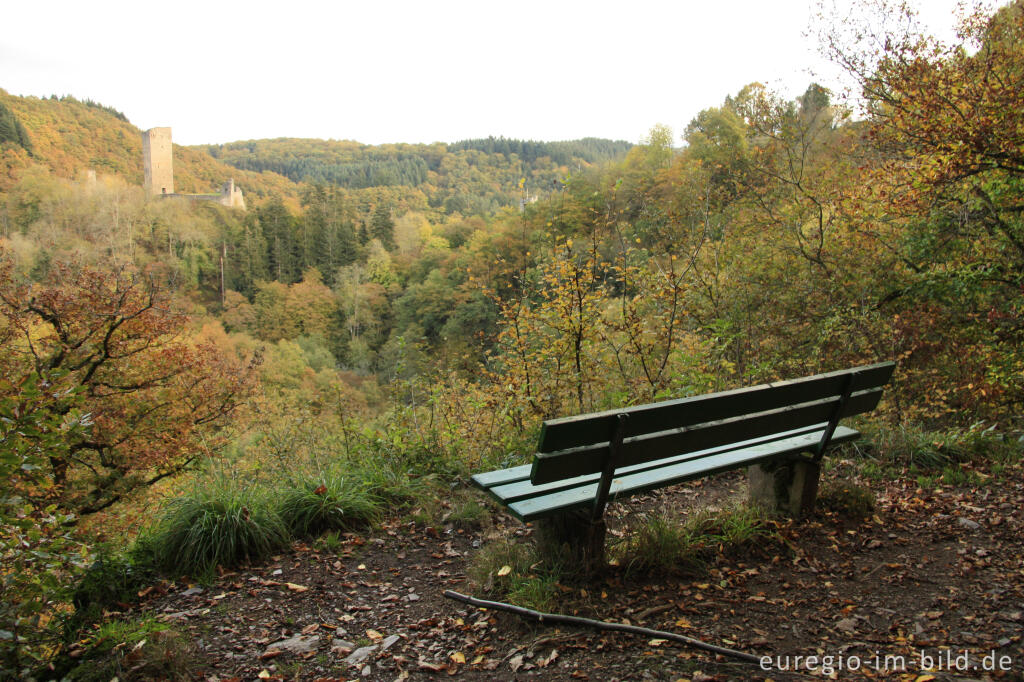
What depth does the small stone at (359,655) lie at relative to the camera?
8.26ft

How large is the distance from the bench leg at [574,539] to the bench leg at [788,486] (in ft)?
4.32

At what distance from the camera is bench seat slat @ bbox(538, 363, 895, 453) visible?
97.5 inches

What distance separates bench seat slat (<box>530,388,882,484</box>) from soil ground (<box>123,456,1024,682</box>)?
59 cm

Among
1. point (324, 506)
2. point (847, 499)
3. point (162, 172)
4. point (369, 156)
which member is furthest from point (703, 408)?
point (369, 156)

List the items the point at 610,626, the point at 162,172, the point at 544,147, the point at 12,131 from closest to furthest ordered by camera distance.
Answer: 1. the point at 610,626
2. the point at 12,131
3. the point at 162,172
4. the point at 544,147

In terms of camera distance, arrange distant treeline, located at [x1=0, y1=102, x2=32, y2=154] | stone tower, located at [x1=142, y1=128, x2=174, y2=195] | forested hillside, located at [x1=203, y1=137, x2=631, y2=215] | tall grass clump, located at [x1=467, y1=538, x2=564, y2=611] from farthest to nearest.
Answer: forested hillside, located at [x1=203, y1=137, x2=631, y2=215]
stone tower, located at [x1=142, y1=128, x2=174, y2=195]
distant treeline, located at [x1=0, y1=102, x2=32, y2=154]
tall grass clump, located at [x1=467, y1=538, x2=564, y2=611]

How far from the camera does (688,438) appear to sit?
9.53ft

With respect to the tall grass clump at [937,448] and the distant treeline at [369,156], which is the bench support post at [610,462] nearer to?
the tall grass clump at [937,448]

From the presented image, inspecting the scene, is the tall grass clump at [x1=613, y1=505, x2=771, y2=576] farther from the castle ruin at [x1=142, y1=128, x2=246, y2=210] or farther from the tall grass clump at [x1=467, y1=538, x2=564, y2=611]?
the castle ruin at [x1=142, y1=128, x2=246, y2=210]

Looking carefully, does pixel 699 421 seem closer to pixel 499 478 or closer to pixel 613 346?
pixel 499 478

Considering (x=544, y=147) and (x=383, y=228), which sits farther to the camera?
(x=544, y=147)

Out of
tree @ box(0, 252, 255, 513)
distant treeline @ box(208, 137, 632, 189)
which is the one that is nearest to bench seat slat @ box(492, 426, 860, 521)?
tree @ box(0, 252, 255, 513)

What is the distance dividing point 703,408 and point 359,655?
1818 mm

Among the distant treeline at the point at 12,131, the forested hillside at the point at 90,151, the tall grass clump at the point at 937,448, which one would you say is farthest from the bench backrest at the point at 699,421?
the distant treeline at the point at 12,131
